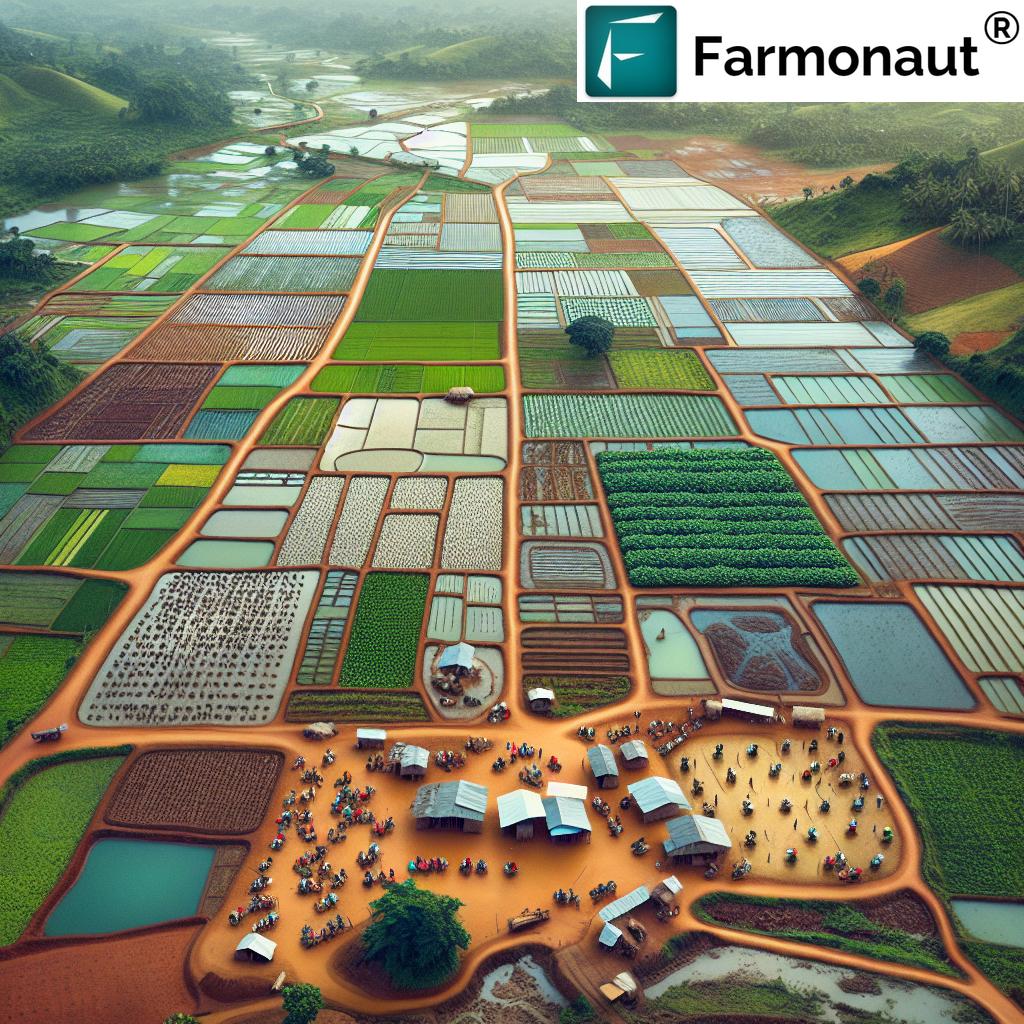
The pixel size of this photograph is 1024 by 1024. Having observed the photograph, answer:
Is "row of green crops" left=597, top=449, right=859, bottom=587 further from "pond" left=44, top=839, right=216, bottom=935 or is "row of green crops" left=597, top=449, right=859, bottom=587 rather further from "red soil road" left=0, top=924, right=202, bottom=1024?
"red soil road" left=0, top=924, right=202, bottom=1024

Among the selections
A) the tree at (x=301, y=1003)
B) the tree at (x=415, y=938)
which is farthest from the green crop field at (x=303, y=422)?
the tree at (x=301, y=1003)

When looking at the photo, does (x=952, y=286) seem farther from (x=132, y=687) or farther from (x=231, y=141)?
(x=231, y=141)

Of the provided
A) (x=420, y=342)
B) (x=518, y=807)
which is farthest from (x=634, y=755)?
(x=420, y=342)

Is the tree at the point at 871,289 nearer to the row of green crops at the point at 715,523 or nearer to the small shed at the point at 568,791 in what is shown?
the row of green crops at the point at 715,523

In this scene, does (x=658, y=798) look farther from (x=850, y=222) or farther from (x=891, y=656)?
(x=850, y=222)

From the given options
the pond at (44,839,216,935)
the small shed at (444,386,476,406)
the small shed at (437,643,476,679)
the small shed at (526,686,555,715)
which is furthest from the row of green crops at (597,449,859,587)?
the pond at (44,839,216,935)
